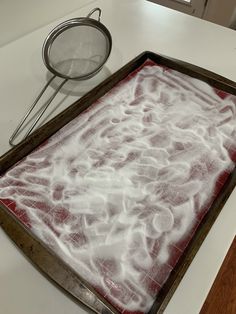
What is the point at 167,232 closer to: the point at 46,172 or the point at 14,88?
the point at 46,172

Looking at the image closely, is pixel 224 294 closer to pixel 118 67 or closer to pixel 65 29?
pixel 118 67

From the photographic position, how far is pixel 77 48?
82cm

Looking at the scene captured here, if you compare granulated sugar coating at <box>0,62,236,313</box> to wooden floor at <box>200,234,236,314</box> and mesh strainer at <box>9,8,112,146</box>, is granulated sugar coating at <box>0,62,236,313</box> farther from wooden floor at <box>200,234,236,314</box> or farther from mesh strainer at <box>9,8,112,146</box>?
wooden floor at <box>200,234,236,314</box>

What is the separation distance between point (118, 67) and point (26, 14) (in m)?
0.31

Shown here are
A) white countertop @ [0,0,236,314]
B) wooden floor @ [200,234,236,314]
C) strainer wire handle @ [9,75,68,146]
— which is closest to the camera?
white countertop @ [0,0,236,314]

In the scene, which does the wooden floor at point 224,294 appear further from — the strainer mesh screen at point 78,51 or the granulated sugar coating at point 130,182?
the strainer mesh screen at point 78,51

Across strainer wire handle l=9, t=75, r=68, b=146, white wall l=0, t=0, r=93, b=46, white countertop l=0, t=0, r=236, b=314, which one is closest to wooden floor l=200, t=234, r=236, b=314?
white countertop l=0, t=0, r=236, b=314

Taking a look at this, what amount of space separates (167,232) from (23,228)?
24 centimetres

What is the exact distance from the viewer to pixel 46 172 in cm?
55

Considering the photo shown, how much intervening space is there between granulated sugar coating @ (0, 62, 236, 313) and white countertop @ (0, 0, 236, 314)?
4 centimetres

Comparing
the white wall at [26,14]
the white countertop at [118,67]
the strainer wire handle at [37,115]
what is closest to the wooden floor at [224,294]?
the white countertop at [118,67]

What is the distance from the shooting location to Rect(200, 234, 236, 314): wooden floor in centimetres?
91

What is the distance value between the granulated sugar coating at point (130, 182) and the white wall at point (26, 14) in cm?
36

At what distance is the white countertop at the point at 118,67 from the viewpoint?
0.42 m
